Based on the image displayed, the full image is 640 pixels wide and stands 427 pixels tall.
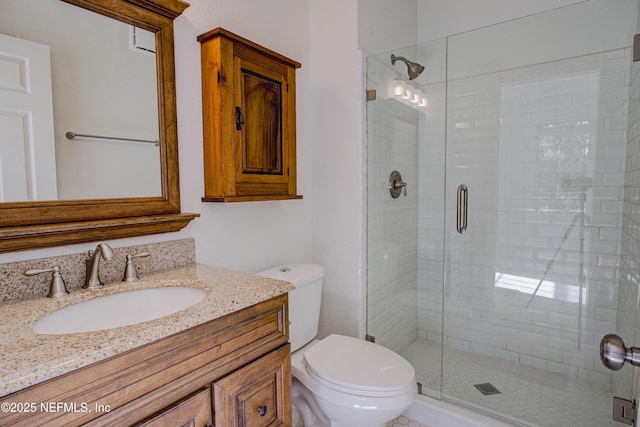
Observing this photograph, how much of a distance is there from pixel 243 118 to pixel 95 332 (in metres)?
1.05

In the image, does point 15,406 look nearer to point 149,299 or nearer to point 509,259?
point 149,299

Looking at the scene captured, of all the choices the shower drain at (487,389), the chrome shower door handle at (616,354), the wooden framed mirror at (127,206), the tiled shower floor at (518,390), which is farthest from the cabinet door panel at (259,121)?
the shower drain at (487,389)

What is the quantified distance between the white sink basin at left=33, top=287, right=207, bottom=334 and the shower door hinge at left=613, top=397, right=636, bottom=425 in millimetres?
1840

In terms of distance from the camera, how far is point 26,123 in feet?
3.56

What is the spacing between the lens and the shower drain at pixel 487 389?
6.56 ft

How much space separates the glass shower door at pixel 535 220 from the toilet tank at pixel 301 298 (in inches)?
34.1

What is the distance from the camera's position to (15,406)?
25.4 inches

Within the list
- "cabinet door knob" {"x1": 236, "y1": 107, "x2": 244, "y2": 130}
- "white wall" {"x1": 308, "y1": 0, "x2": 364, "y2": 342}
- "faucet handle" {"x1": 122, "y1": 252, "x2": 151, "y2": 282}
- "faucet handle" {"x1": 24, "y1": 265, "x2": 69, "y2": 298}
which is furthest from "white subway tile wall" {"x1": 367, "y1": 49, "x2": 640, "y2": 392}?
Answer: "faucet handle" {"x1": 24, "y1": 265, "x2": 69, "y2": 298}

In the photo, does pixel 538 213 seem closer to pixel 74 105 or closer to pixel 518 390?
pixel 518 390

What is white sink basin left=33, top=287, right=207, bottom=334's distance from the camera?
3.34 ft

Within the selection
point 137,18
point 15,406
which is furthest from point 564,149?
point 15,406

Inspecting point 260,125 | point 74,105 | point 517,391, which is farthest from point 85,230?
point 517,391

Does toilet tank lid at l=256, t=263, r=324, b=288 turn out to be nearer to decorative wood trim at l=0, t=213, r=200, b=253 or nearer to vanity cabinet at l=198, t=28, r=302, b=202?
vanity cabinet at l=198, t=28, r=302, b=202

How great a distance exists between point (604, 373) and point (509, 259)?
30.0 inches
